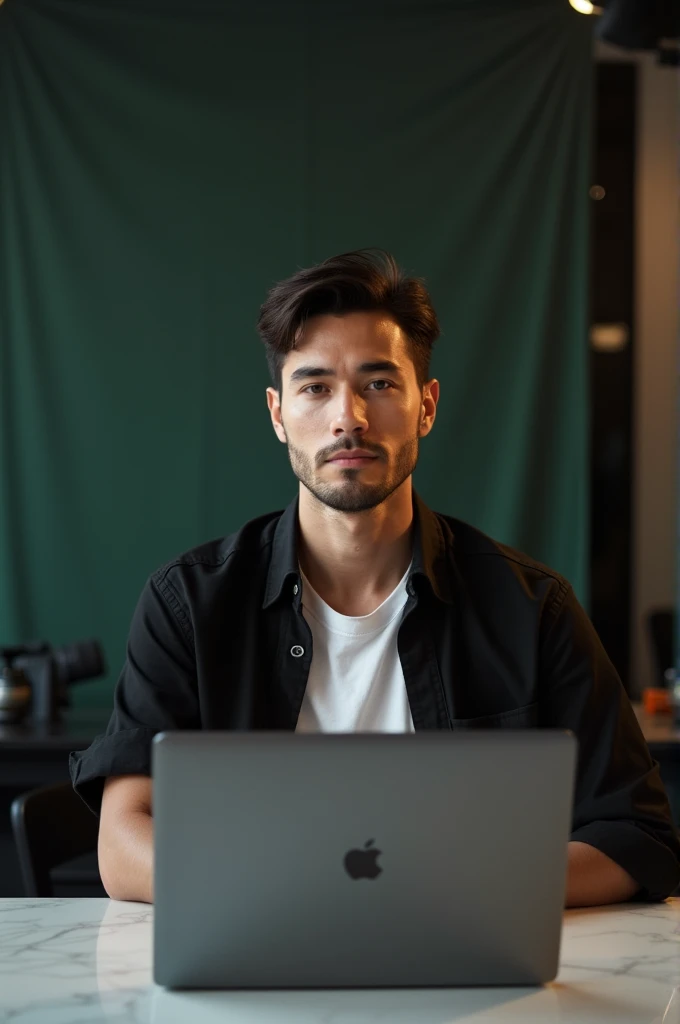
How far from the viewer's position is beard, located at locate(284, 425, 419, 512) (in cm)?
177

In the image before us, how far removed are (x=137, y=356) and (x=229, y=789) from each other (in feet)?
10.4

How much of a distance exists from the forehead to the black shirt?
28 cm

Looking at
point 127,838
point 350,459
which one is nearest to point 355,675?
point 350,459

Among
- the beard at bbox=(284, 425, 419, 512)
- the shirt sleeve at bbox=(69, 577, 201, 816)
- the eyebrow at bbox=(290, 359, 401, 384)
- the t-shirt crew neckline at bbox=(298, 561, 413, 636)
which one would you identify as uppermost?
the eyebrow at bbox=(290, 359, 401, 384)

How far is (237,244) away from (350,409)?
93.1 inches

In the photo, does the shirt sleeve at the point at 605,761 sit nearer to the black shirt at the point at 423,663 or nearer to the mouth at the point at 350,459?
the black shirt at the point at 423,663

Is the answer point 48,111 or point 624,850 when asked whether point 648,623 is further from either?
point 624,850

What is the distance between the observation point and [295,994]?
3.41ft

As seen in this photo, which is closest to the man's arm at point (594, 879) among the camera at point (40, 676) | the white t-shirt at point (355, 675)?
the white t-shirt at point (355, 675)

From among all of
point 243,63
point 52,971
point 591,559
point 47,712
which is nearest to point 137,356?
point 243,63

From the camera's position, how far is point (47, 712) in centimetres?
322

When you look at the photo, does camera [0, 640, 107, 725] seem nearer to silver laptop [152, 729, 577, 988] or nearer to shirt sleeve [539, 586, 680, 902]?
shirt sleeve [539, 586, 680, 902]

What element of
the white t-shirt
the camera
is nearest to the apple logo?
the white t-shirt

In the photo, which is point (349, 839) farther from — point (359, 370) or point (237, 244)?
point (237, 244)
